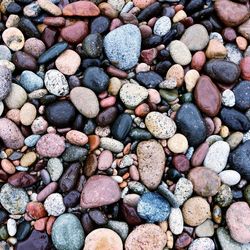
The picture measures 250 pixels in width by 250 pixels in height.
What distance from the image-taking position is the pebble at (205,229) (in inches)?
61.4

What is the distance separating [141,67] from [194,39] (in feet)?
0.68

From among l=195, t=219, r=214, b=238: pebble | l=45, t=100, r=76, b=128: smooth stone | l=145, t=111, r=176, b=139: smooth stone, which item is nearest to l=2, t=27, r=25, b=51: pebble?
l=45, t=100, r=76, b=128: smooth stone

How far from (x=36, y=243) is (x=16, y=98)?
17.9 inches

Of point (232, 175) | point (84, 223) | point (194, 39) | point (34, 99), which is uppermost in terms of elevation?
point (194, 39)

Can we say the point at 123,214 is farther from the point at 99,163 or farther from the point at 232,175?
the point at 232,175

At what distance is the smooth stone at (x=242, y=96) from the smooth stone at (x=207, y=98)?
67mm

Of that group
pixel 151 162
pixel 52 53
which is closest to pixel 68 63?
pixel 52 53

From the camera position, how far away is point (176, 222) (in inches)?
60.7

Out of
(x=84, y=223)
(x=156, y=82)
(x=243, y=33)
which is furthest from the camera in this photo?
(x=243, y=33)

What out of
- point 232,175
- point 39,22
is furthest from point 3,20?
point 232,175

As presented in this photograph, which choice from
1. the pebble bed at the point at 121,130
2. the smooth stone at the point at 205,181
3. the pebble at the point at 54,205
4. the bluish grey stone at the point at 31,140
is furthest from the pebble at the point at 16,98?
the smooth stone at the point at 205,181

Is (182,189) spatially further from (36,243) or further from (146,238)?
(36,243)

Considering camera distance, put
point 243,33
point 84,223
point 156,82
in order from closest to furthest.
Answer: point 84,223 < point 156,82 < point 243,33

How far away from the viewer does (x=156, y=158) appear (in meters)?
1.58
